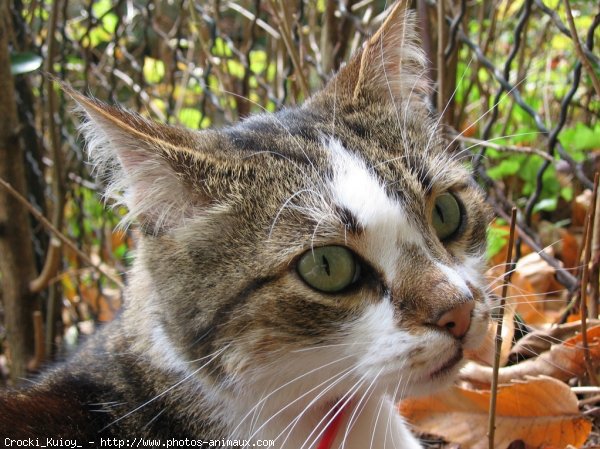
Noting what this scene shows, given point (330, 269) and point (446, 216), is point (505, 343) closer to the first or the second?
point (446, 216)

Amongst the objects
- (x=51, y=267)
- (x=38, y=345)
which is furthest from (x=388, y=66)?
(x=38, y=345)

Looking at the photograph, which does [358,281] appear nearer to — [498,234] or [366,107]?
[366,107]

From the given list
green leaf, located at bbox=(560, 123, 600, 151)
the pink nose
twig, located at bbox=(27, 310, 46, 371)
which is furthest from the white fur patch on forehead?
twig, located at bbox=(27, 310, 46, 371)

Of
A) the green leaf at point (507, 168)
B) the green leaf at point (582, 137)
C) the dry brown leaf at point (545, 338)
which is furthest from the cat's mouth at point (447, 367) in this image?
the green leaf at point (507, 168)

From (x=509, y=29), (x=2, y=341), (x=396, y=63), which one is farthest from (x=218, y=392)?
(x=509, y=29)

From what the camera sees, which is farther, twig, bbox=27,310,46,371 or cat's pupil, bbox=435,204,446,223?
twig, bbox=27,310,46,371

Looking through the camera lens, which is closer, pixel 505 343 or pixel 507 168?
pixel 505 343

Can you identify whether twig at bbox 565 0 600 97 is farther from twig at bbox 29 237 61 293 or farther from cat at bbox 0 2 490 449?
twig at bbox 29 237 61 293
